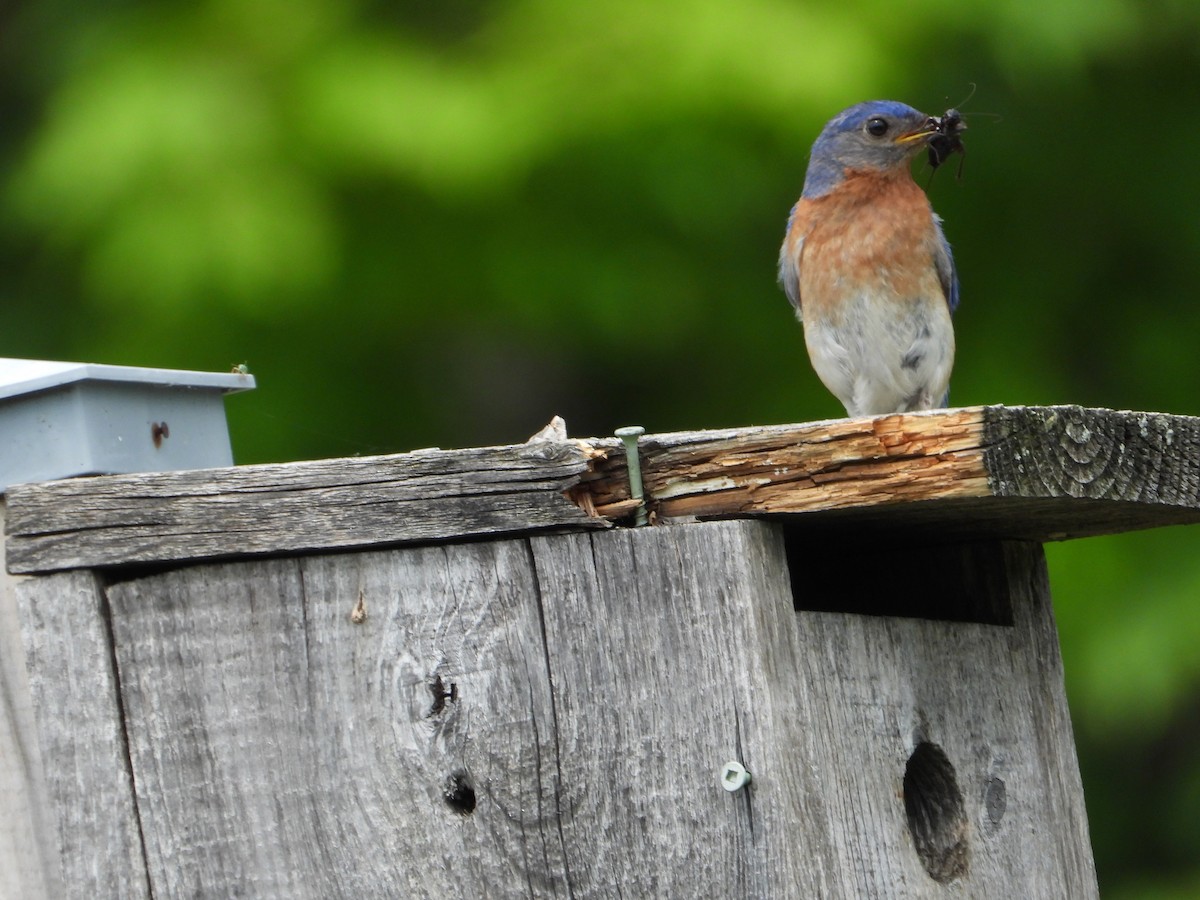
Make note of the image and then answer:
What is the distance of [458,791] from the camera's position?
201 centimetres

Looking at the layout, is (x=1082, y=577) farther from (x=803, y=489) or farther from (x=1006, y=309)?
(x=803, y=489)

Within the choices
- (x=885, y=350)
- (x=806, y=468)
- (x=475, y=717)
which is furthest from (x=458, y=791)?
(x=885, y=350)

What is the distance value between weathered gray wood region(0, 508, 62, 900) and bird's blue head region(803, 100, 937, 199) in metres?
2.13

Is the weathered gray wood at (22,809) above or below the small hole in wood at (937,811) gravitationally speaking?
above

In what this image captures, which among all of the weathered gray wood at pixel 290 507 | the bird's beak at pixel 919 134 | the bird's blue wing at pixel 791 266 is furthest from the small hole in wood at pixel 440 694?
the bird's beak at pixel 919 134

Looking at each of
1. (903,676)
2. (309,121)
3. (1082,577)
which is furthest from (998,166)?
(903,676)

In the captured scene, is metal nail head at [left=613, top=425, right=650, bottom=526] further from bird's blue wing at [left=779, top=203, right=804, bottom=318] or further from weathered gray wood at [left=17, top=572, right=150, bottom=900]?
bird's blue wing at [left=779, top=203, right=804, bottom=318]

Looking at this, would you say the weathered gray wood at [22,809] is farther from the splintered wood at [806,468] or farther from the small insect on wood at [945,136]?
the small insect on wood at [945,136]

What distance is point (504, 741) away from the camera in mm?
1988

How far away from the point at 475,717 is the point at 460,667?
0.22ft

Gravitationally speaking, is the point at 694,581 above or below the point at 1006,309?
below

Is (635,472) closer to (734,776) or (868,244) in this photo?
(734,776)

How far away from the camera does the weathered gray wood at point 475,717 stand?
1.94 metres

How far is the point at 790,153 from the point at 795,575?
91.6 inches
